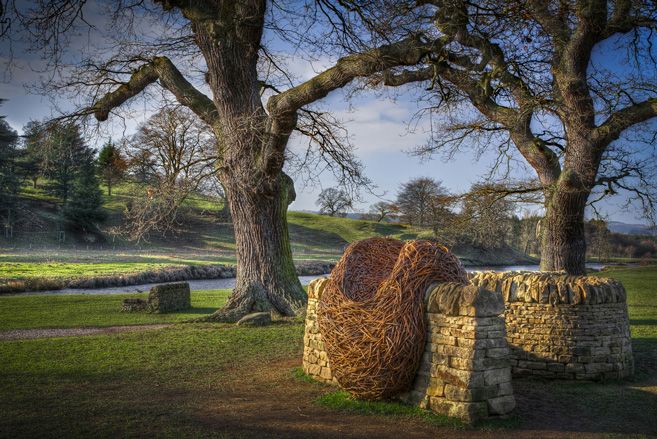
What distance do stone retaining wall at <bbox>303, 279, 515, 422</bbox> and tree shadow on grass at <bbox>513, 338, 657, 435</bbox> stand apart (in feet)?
2.07

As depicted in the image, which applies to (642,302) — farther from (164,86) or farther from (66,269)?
(66,269)

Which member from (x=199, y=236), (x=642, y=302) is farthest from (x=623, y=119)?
(x=199, y=236)

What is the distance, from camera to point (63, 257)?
127 feet

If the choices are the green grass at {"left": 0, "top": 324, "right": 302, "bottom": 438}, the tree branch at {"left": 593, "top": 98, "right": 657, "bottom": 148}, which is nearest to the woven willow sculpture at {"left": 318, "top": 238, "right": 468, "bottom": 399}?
the green grass at {"left": 0, "top": 324, "right": 302, "bottom": 438}

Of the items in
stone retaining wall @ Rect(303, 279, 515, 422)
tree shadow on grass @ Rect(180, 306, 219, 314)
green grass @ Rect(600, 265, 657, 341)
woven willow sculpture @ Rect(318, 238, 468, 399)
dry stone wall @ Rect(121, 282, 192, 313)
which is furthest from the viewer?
tree shadow on grass @ Rect(180, 306, 219, 314)

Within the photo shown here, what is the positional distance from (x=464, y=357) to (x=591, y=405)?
243 cm

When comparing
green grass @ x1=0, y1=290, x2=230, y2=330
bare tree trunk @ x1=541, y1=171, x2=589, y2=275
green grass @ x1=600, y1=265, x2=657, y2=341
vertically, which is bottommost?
green grass @ x1=0, y1=290, x2=230, y2=330

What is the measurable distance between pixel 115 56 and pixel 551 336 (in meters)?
15.0

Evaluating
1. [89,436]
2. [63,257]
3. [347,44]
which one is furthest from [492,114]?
[63,257]

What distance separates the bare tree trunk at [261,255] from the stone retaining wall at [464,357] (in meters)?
9.09

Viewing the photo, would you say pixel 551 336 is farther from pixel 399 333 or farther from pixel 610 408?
pixel 399 333

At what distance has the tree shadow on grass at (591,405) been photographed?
6.63 meters

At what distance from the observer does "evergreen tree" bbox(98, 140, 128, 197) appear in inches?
2279

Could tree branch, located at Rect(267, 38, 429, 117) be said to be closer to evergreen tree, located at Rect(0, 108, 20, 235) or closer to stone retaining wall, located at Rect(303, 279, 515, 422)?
stone retaining wall, located at Rect(303, 279, 515, 422)
